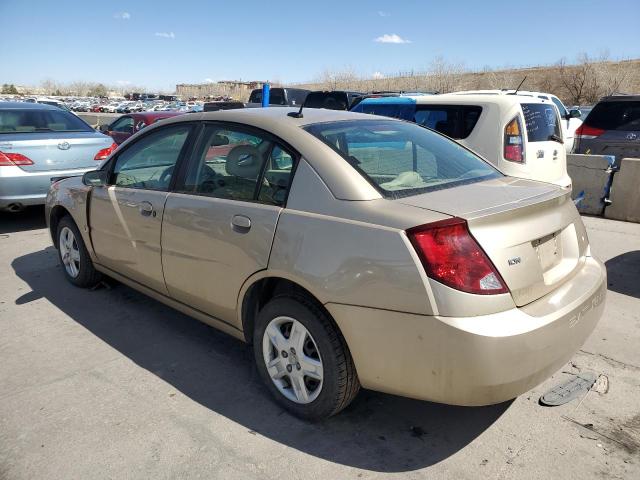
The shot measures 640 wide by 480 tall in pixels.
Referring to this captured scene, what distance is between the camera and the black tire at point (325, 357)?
8.18 ft

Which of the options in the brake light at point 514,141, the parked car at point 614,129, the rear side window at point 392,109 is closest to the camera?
the brake light at point 514,141

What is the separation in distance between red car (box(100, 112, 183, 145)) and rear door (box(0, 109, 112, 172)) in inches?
142

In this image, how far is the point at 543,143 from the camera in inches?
247

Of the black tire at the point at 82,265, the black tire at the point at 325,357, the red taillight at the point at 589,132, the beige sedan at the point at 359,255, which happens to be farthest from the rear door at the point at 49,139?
the red taillight at the point at 589,132

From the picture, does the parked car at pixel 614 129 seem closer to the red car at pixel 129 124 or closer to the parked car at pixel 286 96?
the red car at pixel 129 124

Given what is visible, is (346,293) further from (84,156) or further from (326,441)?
(84,156)

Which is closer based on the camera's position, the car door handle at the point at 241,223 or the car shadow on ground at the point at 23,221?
the car door handle at the point at 241,223

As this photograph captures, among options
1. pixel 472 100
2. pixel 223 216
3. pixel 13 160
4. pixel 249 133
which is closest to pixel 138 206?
pixel 223 216

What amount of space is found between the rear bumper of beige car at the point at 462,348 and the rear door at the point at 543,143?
4.06 metres

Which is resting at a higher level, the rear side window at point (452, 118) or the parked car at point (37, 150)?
the rear side window at point (452, 118)

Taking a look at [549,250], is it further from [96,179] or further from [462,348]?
A: [96,179]

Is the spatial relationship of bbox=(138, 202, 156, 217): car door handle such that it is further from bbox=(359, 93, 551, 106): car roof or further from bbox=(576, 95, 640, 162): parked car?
bbox=(576, 95, 640, 162): parked car

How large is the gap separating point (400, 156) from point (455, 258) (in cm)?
104

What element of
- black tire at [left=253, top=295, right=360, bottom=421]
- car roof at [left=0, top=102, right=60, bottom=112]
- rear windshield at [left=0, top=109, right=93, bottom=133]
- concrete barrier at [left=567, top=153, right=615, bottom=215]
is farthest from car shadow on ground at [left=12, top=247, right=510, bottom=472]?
concrete barrier at [left=567, top=153, right=615, bottom=215]
